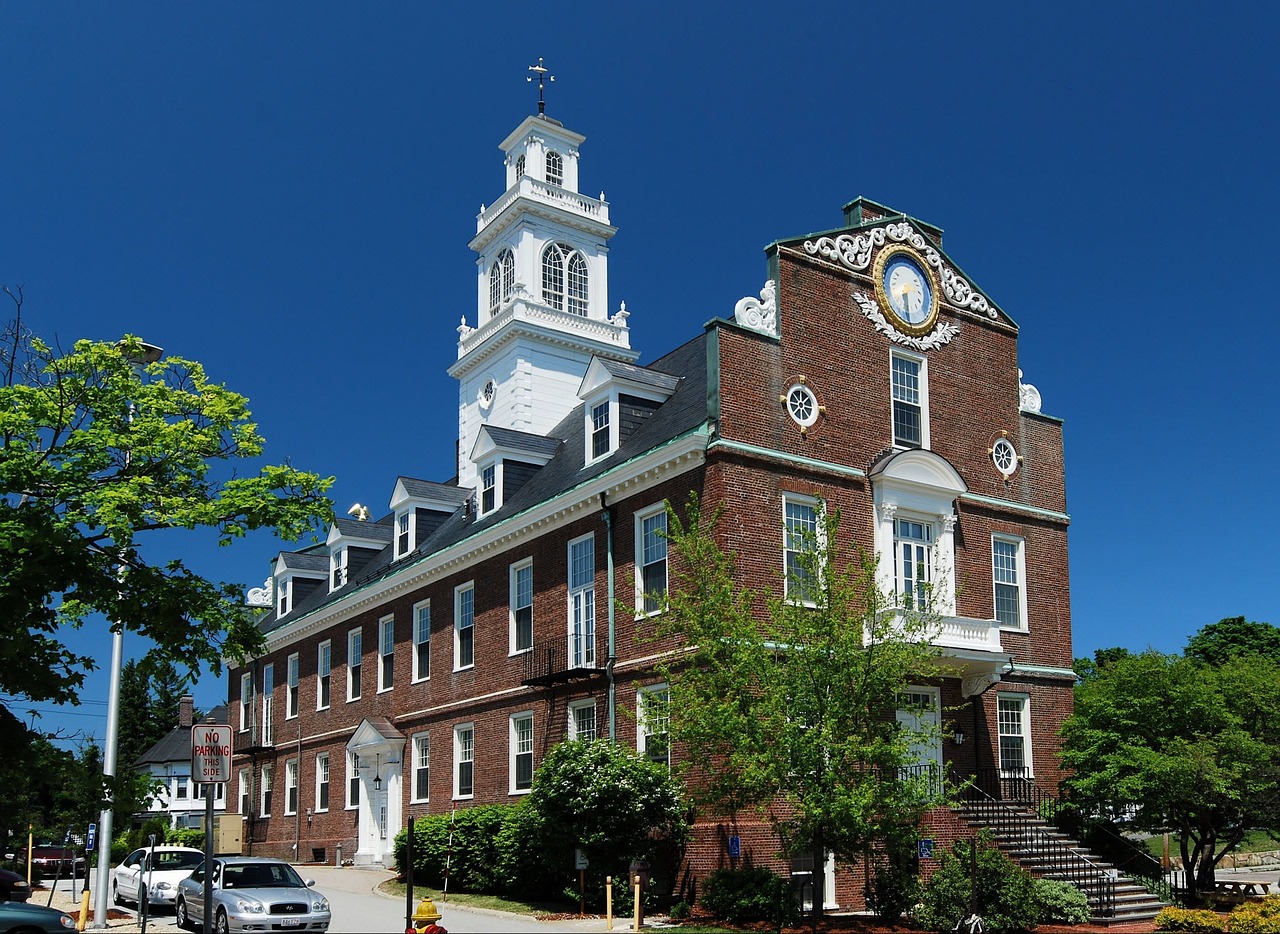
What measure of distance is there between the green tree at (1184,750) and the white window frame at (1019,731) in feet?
4.50

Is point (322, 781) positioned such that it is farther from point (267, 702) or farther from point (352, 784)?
point (267, 702)

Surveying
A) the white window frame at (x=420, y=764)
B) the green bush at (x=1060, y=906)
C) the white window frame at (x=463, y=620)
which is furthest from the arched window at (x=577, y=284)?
the green bush at (x=1060, y=906)

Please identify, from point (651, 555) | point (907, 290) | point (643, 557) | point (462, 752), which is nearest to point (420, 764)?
point (462, 752)

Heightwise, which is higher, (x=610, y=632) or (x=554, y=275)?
(x=554, y=275)

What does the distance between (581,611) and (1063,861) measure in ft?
38.1

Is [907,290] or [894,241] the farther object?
[907,290]

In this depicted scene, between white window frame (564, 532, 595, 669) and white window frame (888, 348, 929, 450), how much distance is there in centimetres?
732

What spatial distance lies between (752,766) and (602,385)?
12986mm

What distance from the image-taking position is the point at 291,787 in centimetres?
4719

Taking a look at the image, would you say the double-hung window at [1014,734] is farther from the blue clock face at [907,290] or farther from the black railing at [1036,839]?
the blue clock face at [907,290]

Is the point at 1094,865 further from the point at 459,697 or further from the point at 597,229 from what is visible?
the point at 597,229

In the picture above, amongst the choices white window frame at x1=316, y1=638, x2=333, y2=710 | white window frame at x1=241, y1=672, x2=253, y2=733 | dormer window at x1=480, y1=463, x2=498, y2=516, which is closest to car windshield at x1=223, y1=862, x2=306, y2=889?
dormer window at x1=480, y1=463, x2=498, y2=516

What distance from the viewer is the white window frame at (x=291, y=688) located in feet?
158

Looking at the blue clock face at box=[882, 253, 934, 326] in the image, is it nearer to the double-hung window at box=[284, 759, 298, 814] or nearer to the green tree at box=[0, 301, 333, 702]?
the green tree at box=[0, 301, 333, 702]
